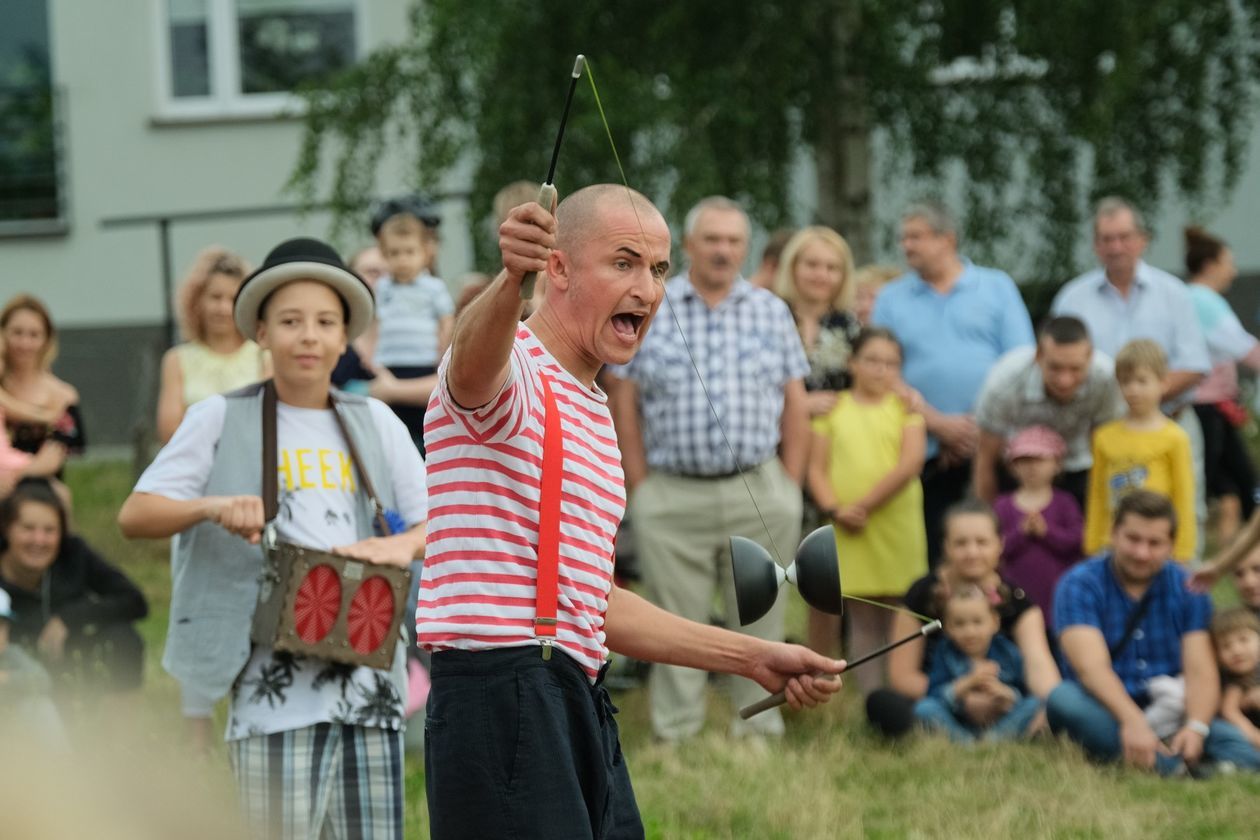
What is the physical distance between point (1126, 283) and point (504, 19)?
4296mm

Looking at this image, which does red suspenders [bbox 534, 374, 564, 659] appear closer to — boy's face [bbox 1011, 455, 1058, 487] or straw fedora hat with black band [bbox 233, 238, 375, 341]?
straw fedora hat with black band [bbox 233, 238, 375, 341]

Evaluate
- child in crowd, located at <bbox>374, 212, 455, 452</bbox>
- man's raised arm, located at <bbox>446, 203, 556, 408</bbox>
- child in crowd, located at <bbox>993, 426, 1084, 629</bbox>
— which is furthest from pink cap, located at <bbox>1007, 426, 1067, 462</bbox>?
man's raised arm, located at <bbox>446, 203, 556, 408</bbox>

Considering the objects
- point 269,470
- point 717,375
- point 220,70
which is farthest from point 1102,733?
point 220,70

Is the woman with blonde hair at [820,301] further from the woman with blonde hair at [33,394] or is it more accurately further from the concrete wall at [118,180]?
the concrete wall at [118,180]

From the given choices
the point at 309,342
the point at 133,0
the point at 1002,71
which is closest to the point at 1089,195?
the point at 1002,71

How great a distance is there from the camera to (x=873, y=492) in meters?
8.12

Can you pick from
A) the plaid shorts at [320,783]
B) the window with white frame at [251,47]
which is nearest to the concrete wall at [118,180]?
the window with white frame at [251,47]

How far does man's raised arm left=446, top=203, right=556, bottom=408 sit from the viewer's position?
9.83ft

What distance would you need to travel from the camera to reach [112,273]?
1864 cm

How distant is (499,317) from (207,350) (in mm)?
5231

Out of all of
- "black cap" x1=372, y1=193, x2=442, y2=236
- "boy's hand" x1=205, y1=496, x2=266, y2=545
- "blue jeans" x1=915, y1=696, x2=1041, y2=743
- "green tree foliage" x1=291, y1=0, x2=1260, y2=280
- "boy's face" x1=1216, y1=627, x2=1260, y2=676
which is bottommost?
"blue jeans" x1=915, y1=696, x2=1041, y2=743

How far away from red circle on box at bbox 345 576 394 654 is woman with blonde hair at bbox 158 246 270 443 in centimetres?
339

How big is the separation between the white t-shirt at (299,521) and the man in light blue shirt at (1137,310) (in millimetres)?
5062

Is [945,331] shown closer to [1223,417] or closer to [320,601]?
[1223,417]
